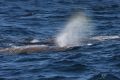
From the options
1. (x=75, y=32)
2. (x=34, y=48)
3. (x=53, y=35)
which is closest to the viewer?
(x=34, y=48)

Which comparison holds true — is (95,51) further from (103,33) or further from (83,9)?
(83,9)

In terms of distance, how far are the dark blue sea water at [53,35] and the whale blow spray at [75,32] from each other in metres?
0.40

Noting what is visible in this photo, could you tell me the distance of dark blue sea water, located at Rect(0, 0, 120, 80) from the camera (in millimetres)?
18375

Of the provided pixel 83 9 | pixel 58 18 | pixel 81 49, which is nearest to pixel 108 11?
pixel 83 9

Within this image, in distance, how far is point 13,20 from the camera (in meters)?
30.9

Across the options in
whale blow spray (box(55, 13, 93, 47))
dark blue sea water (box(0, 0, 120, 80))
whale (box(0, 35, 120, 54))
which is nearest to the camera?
dark blue sea water (box(0, 0, 120, 80))

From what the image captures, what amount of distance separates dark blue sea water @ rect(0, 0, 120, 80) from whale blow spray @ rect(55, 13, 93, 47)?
15.7 inches

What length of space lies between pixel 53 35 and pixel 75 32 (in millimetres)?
2002

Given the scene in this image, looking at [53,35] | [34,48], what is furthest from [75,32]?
[34,48]

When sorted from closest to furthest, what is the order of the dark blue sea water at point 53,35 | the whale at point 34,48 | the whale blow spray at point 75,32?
the dark blue sea water at point 53,35 → the whale at point 34,48 → the whale blow spray at point 75,32

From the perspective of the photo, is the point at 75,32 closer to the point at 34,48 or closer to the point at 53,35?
the point at 53,35

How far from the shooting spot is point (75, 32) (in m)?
28.0

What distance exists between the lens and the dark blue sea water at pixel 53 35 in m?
18.4

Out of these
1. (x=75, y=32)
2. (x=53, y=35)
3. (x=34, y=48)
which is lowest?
(x=75, y=32)
